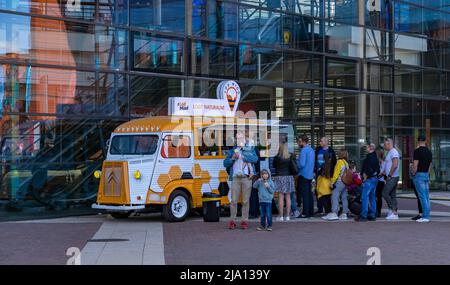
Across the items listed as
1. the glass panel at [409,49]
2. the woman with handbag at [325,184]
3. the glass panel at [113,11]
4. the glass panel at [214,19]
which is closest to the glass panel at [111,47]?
the glass panel at [113,11]

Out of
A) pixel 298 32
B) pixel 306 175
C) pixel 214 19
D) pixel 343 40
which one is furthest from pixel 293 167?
pixel 343 40

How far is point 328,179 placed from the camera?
16.8 meters

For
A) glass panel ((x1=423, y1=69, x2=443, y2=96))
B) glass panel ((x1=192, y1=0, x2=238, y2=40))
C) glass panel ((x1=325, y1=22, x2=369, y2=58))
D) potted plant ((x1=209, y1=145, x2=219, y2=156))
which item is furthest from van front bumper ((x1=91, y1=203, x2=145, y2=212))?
glass panel ((x1=423, y1=69, x2=443, y2=96))

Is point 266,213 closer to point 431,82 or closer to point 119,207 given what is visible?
point 119,207

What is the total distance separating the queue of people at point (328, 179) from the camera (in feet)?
48.4

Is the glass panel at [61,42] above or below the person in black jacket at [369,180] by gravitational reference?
above

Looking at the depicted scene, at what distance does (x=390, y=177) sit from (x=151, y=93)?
6.88 metres

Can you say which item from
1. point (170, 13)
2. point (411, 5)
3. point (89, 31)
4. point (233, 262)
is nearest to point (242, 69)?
point (170, 13)

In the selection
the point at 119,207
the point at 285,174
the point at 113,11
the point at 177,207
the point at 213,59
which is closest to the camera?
the point at 119,207

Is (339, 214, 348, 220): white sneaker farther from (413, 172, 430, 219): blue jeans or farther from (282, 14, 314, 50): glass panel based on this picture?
(282, 14, 314, 50): glass panel

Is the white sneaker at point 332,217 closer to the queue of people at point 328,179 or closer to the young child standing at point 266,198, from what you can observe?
the queue of people at point 328,179

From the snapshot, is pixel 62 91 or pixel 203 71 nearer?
pixel 62 91

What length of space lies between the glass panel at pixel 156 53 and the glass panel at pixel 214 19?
90cm

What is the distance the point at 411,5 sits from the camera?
27.7 meters
